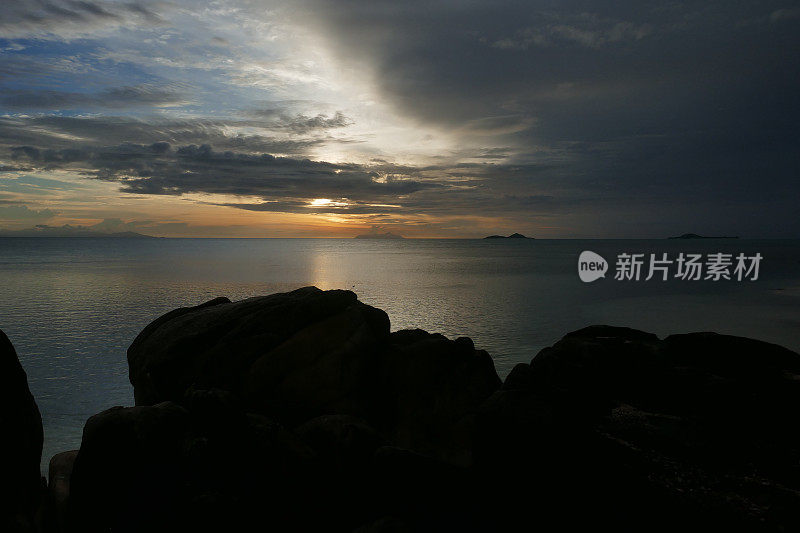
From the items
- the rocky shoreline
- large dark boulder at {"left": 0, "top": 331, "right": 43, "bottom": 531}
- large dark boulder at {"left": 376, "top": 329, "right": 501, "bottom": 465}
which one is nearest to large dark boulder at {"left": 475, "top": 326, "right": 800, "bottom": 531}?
the rocky shoreline

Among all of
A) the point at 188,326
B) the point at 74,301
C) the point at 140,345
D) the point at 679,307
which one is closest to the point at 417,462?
the point at 188,326

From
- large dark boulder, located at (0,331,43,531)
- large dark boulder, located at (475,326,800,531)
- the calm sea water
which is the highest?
large dark boulder, located at (475,326,800,531)

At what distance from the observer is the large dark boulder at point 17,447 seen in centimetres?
791

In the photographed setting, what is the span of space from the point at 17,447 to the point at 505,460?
9.08 metres

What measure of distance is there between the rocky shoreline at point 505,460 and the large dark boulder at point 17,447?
0.03m

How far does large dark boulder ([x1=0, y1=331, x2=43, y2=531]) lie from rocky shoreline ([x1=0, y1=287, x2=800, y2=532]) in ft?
0.11

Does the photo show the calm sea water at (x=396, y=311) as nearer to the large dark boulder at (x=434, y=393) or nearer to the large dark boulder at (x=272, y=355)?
the large dark boulder at (x=272, y=355)

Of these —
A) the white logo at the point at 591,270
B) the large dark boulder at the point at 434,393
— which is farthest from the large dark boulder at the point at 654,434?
the white logo at the point at 591,270

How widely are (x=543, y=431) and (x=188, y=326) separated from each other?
1272 cm

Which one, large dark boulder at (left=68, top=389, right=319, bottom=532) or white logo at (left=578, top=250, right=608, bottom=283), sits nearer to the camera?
large dark boulder at (left=68, top=389, right=319, bottom=532)

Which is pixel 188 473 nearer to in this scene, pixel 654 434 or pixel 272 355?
pixel 272 355

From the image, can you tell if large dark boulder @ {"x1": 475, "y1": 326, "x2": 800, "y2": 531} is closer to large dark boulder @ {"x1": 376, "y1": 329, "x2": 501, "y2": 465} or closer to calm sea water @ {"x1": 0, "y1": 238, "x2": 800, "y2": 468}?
large dark boulder @ {"x1": 376, "y1": 329, "x2": 501, "y2": 465}

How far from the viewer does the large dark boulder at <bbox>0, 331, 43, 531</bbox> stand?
7914 millimetres

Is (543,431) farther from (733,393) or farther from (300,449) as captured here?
(300,449)
